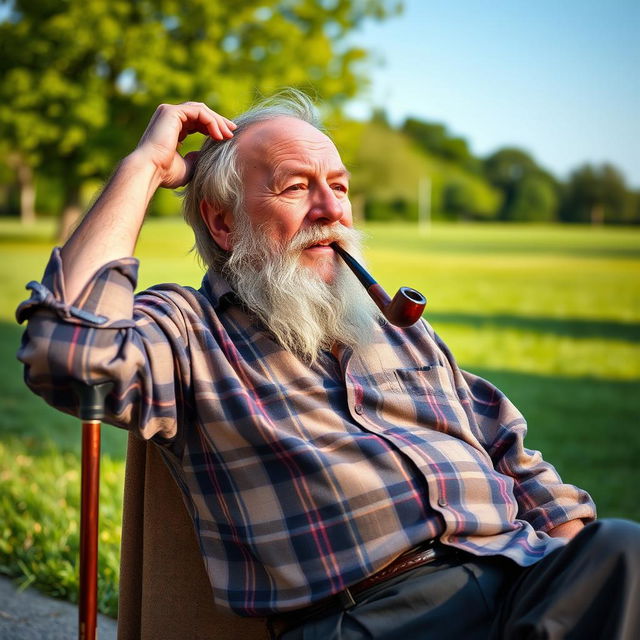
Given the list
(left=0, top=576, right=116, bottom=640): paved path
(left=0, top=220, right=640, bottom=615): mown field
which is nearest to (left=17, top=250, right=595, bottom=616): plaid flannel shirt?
(left=0, top=220, right=640, bottom=615): mown field

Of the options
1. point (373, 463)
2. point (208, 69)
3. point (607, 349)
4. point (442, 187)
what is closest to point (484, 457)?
point (373, 463)

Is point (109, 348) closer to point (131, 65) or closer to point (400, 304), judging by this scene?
point (400, 304)

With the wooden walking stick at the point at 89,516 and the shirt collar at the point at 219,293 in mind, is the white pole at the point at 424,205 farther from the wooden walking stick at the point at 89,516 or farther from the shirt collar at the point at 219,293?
the wooden walking stick at the point at 89,516

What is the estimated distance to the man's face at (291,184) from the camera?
7.04 feet

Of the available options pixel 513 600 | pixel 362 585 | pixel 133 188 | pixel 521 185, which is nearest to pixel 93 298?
pixel 133 188

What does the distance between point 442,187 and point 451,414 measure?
69.1 meters

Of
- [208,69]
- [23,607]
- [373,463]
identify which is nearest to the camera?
[373,463]

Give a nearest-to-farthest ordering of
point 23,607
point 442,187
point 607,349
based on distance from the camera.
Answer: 1. point 23,607
2. point 607,349
3. point 442,187

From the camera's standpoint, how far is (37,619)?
9.68 feet

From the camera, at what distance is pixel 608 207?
48.3 m

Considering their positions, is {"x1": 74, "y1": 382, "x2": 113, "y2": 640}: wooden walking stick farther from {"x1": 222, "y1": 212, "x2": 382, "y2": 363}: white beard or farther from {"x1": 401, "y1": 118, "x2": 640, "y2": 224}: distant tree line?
{"x1": 401, "y1": 118, "x2": 640, "y2": 224}: distant tree line

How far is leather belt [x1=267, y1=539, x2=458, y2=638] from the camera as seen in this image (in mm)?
1748

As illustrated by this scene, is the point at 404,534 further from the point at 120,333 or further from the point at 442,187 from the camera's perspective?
the point at 442,187

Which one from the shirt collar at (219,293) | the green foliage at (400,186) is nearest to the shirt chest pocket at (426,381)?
the shirt collar at (219,293)
